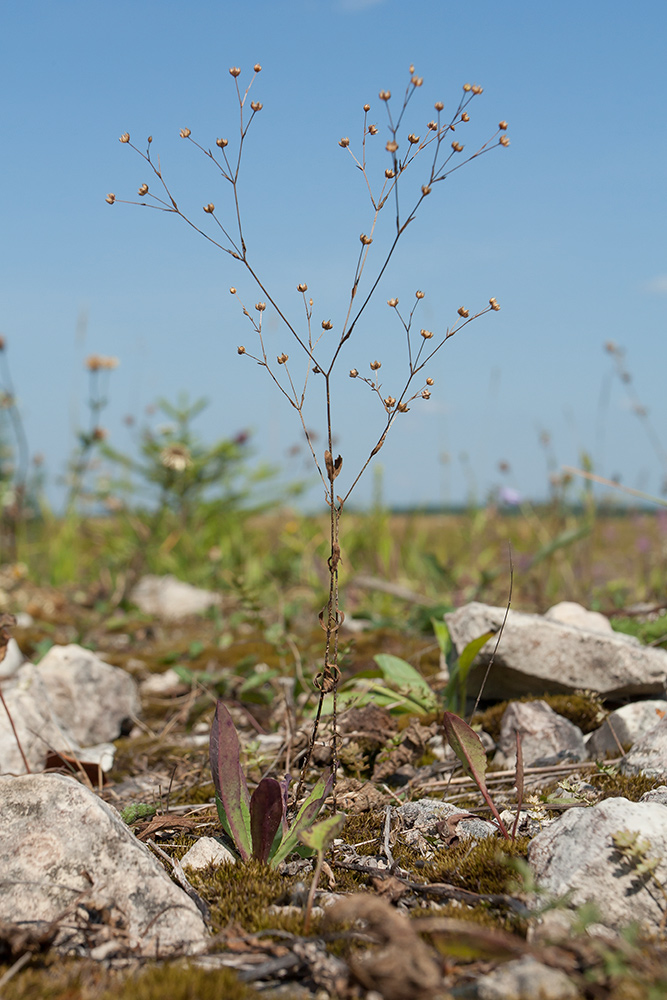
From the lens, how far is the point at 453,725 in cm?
206

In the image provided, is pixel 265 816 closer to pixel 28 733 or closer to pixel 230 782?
pixel 230 782

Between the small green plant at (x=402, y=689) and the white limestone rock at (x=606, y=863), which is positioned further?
the small green plant at (x=402, y=689)

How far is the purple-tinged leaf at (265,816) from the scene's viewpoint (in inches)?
76.2

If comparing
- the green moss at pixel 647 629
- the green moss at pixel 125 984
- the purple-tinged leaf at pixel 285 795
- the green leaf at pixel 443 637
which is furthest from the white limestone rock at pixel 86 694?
the green moss at pixel 647 629

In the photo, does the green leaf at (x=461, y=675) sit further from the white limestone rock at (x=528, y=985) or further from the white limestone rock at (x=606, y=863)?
the white limestone rock at (x=528, y=985)

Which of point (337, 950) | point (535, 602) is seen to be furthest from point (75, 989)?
point (535, 602)

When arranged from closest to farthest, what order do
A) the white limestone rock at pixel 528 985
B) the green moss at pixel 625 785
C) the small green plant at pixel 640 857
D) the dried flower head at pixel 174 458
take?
the white limestone rock at pixel 528 985
the small green plant at pixel 640 857
the green moss at pixel 625 785
the dried flower head at pixel 174 458

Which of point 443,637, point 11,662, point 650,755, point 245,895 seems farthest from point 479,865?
point 11,662

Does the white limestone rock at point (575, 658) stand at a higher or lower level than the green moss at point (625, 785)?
higher

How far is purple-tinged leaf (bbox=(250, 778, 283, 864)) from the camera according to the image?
1.94 metres

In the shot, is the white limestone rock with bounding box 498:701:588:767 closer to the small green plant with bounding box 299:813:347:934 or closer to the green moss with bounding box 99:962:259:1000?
the small green plant with bounding box 299:813:347:934

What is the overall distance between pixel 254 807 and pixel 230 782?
0.11 m

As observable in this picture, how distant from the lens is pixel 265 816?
1.94m

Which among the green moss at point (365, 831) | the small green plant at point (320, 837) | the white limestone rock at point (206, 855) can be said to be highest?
the small green plant at point (320, 837)
